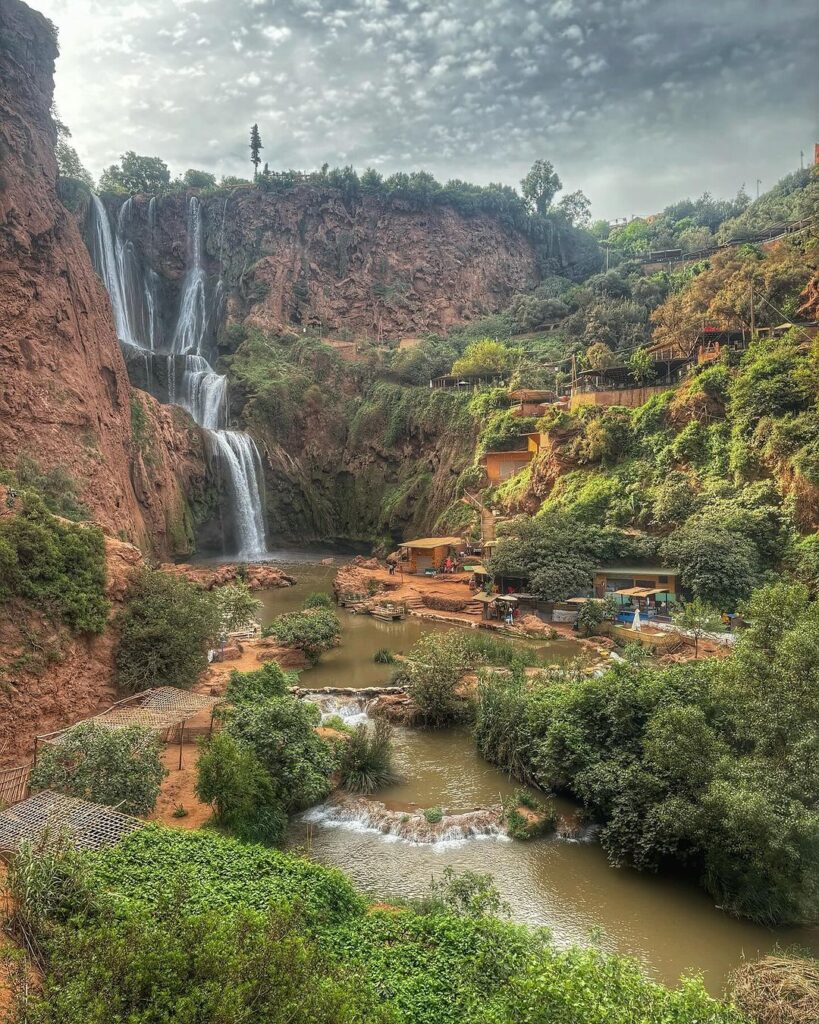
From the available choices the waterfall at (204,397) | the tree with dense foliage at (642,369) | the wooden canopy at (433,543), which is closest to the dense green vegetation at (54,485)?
the wooden canopy at (433,543)

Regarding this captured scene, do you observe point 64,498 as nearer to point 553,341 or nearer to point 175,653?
point 175,653

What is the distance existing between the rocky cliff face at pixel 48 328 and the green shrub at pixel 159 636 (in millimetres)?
12005

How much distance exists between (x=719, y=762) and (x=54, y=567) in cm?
1464

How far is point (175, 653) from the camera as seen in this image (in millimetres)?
15875

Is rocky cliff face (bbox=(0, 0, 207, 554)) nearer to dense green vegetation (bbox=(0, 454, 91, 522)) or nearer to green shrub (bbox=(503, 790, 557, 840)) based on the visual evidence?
dense green vegetation (bbox=(0, 454, 91, 522))

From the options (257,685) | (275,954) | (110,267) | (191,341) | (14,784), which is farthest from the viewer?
(191,341)

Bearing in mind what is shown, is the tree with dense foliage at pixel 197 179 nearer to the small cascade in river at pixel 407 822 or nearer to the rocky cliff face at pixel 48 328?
the rocky cliff face at pixel 48 328

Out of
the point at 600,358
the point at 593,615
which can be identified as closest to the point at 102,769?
the point at 593,615

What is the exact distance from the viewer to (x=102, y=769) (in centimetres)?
1077

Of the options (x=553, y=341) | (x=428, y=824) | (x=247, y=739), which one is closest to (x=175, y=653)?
(x=247, y=739)

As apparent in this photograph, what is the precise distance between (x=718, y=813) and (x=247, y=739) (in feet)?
29.3

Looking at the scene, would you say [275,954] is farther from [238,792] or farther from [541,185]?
[541,185]

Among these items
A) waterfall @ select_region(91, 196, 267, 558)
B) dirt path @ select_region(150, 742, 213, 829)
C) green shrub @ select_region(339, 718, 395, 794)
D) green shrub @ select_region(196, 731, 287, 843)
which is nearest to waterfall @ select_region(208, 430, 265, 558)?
waterfall @ select_region(91, 196, 267, 558)

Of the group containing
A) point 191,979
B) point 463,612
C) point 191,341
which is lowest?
point 463,612
